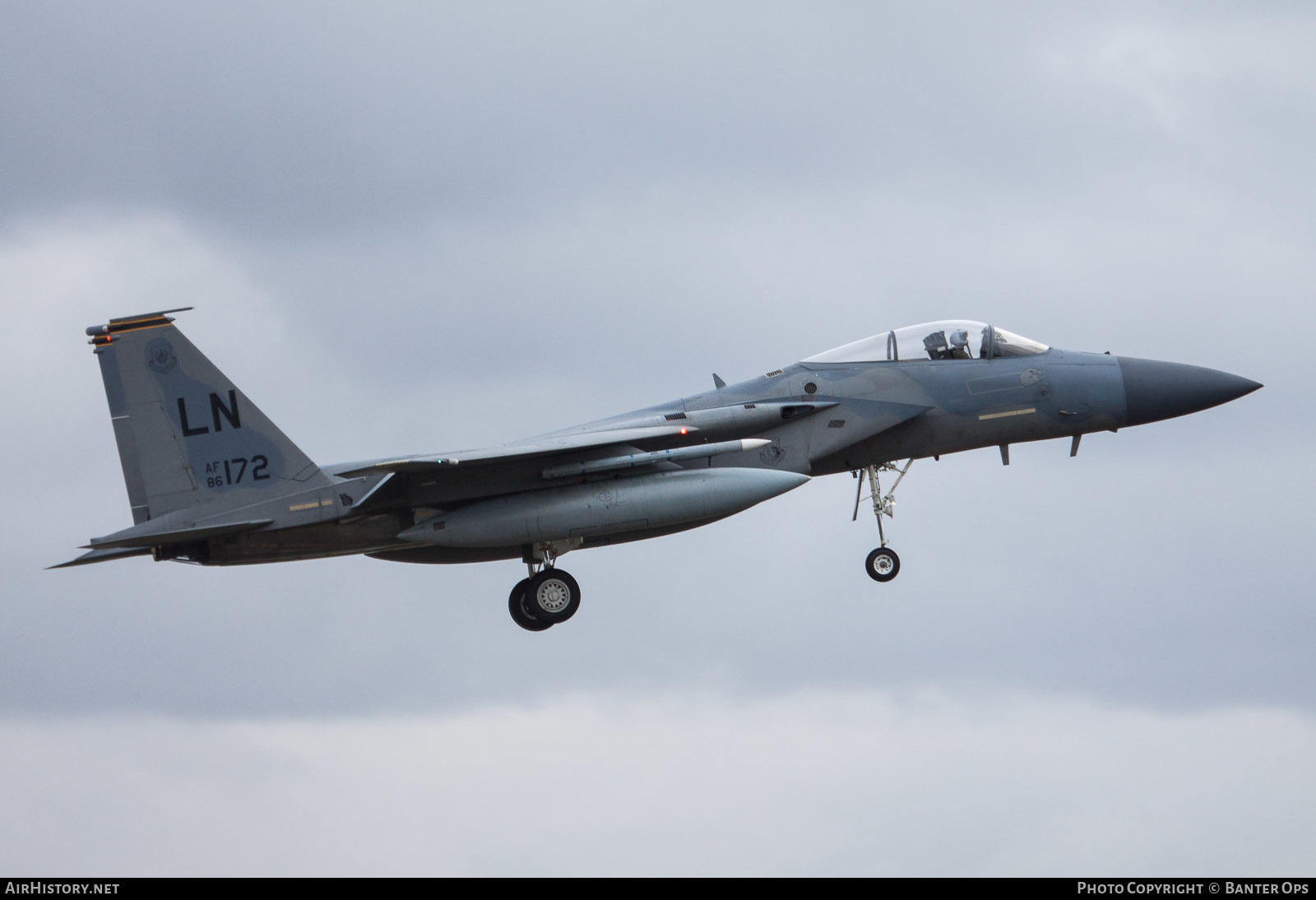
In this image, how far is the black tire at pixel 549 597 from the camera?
24.2 m

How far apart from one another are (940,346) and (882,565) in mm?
3314

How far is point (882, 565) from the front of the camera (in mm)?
24469

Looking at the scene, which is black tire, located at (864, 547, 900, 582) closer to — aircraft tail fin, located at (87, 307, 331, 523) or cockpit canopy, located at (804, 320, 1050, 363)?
cockpit canopy, located at (804, 320, 1050, 363)

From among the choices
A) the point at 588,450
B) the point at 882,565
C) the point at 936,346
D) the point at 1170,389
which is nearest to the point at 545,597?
the point at 588,450

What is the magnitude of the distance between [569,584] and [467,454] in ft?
8.78

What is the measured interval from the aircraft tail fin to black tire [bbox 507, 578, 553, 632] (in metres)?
3.13

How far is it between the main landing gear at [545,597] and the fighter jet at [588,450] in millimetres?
23

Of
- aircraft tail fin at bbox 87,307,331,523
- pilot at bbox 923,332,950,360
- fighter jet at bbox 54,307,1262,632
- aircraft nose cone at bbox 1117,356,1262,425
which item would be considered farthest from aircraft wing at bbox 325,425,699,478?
aircraft nose cone at bbox 1117,356,1262,425

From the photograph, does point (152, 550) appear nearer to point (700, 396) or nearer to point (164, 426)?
point (164, 426)

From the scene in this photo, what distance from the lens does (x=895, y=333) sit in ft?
82.0

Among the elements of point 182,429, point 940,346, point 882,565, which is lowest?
point 882,565

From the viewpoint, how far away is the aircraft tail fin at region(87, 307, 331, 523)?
23.3m

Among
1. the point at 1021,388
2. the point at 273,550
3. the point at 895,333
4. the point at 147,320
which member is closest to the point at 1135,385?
the point at 1021,388

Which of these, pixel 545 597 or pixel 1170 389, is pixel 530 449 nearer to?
pixel 545 597
